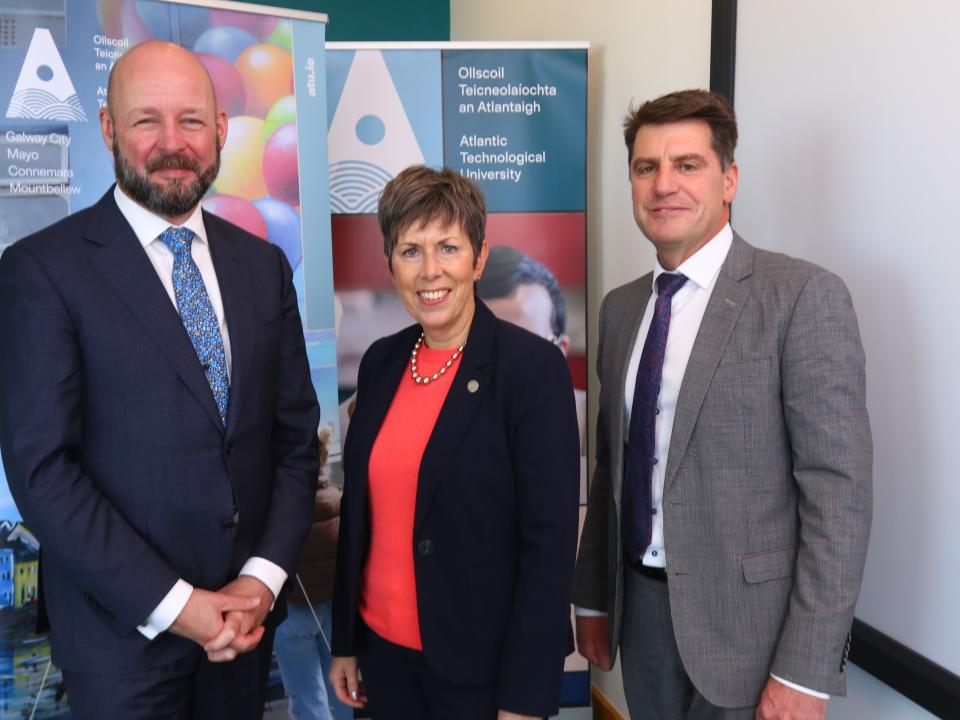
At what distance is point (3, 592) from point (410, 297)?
1.47m

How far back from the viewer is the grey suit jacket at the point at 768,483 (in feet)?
4.46

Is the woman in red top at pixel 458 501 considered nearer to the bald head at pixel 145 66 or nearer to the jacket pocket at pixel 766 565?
the jacket pocket at pixel 766 565

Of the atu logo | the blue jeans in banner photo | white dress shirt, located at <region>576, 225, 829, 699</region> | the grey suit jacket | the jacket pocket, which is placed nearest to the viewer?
the grey suit jacket

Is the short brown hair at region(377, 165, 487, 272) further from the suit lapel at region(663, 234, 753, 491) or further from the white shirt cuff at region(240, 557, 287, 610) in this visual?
the white shirt cuff at region(240, 557, 287, 610)

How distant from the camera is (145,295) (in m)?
1.49

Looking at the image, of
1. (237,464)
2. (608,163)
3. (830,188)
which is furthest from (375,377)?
(608,163)

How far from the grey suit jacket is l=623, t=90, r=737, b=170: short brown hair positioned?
0.18 meters

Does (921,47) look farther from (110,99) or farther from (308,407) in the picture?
(110,99)

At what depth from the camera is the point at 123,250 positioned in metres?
1.51

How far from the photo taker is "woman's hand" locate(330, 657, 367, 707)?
5.57ft

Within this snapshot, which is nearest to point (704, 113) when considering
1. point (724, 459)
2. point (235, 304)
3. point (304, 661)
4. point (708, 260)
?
point (708, 260)

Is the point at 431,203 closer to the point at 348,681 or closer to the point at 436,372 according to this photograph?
the point at 436,372

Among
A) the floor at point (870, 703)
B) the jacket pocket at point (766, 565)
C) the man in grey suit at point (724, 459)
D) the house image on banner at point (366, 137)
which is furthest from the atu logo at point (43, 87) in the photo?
the floor at point (870, 703)

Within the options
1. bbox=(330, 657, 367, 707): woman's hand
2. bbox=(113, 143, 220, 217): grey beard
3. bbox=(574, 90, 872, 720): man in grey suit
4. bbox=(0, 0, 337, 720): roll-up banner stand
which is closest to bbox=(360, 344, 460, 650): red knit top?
bbox=(330, 657, 367, 707): woman's hand
